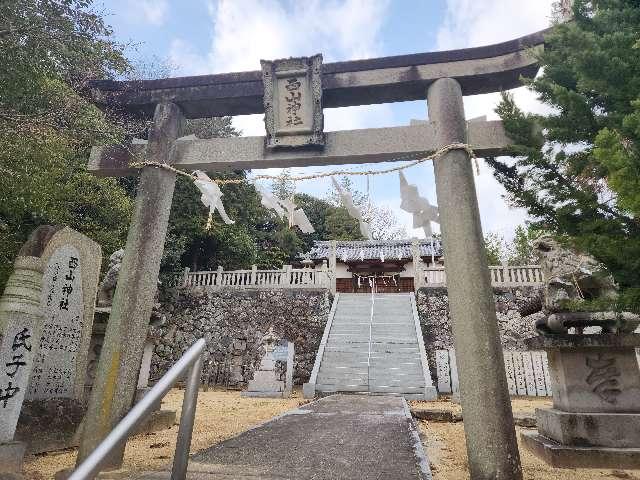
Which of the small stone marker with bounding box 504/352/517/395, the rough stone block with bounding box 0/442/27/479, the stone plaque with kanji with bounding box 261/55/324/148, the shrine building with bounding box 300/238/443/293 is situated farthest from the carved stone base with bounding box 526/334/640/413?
the shrine building with bounding box 300/238/443/293

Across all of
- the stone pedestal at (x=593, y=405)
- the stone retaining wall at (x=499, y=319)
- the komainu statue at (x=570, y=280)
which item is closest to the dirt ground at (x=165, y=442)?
the stone pedestal at (x=593, y=405)

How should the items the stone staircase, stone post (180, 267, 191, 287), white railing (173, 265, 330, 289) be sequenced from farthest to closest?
stone post (180, 267, 191, 287) < white railing (173, 265, 330, 289) < the stone staircase

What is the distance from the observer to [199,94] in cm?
469

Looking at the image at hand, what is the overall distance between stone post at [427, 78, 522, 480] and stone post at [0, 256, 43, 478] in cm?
419

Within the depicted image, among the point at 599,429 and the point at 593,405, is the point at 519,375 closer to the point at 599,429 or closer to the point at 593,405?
the point at 593,405

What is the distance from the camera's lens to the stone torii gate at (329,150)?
11.0 feet

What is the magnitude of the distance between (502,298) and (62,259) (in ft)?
53.3

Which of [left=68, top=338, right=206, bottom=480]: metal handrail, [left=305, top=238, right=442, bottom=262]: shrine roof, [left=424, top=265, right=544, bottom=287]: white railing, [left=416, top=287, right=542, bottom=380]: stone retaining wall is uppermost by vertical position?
[left=305, top=238, right=442, bottom=262]: shrine roof

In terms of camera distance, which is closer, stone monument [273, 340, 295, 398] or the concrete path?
the concrete path

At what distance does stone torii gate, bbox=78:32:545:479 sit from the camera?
335cm

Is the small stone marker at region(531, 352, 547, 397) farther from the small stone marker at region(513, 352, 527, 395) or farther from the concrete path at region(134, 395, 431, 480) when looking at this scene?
the concrete path at region(134, 395, 431, 480)

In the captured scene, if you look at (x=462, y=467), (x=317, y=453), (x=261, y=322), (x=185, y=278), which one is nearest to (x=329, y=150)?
(x=317, y=453)

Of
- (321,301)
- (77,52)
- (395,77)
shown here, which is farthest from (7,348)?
(321,301)

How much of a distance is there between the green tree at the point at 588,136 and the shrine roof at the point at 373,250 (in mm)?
22810
